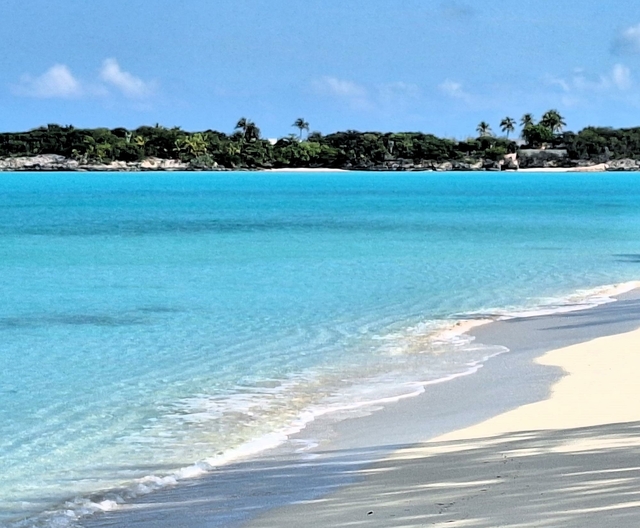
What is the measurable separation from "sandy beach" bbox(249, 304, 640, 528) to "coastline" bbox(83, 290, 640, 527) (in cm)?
14

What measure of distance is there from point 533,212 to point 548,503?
5854 cm

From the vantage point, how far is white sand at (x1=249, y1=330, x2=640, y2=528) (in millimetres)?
6086

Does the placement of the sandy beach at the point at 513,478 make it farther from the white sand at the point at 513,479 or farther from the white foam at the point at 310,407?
the white foam at the point at 310,407

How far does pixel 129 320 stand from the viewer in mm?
16953

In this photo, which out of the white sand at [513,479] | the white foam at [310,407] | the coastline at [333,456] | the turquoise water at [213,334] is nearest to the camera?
the white sand at [513,479]

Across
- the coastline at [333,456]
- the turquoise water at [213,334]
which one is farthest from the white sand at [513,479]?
the turquoise water at [213,334]

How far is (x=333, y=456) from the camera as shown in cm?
809

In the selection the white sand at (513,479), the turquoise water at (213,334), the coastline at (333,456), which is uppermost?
the white sand at (513,479)

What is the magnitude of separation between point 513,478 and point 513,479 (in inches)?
0.9

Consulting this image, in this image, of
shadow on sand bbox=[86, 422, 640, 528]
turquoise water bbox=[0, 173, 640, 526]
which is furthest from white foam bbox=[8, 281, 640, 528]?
shadow on sand bbox=[86, 422, 640, 528]

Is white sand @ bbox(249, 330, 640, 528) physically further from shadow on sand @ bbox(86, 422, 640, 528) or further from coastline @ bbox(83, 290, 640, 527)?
coastline @ bbox(83, 290, 640, 527)

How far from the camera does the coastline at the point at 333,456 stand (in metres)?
6.74

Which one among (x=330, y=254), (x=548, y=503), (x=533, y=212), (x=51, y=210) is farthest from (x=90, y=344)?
(x=51, y=210)

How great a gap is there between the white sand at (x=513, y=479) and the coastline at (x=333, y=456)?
0.14 meters
